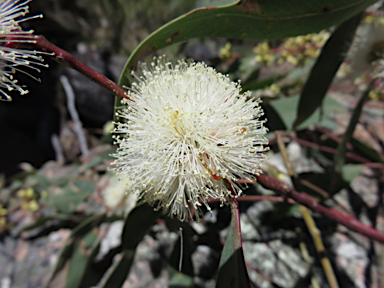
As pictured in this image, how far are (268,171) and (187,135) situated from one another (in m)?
0.48

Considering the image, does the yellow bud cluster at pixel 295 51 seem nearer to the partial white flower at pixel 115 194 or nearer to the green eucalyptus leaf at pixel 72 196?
the partial white flower at pixel 115 194

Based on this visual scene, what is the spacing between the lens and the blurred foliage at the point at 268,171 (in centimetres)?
61

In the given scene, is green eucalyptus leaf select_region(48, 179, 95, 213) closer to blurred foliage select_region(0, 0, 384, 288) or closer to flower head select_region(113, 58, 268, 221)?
blurred foliage select_region(0, 0, 384, 288)

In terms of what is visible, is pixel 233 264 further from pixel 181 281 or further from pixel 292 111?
pixel 292 111

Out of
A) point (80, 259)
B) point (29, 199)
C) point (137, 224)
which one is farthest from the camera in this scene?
point (29, 199)

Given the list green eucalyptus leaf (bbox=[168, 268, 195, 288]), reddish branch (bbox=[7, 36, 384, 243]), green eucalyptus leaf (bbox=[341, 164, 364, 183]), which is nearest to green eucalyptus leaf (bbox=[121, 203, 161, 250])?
green eucalyptus leaf (bbox=[168, 268, 195, 288])

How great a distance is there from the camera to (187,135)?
0.55 m

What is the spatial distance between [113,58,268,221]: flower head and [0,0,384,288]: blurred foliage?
84 mm

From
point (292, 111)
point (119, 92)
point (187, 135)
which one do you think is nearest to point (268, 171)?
point (292, 111)

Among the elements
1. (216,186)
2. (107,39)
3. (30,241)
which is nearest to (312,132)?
(216,186)

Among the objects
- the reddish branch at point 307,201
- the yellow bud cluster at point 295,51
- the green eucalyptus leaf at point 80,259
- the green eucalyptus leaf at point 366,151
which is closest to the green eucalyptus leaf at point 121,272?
the green eucalyptus leaf at point 80,259

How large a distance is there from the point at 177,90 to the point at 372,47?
2.50 ft

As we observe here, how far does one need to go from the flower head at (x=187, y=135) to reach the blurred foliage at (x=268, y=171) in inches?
3.3

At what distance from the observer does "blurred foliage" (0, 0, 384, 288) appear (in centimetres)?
61
